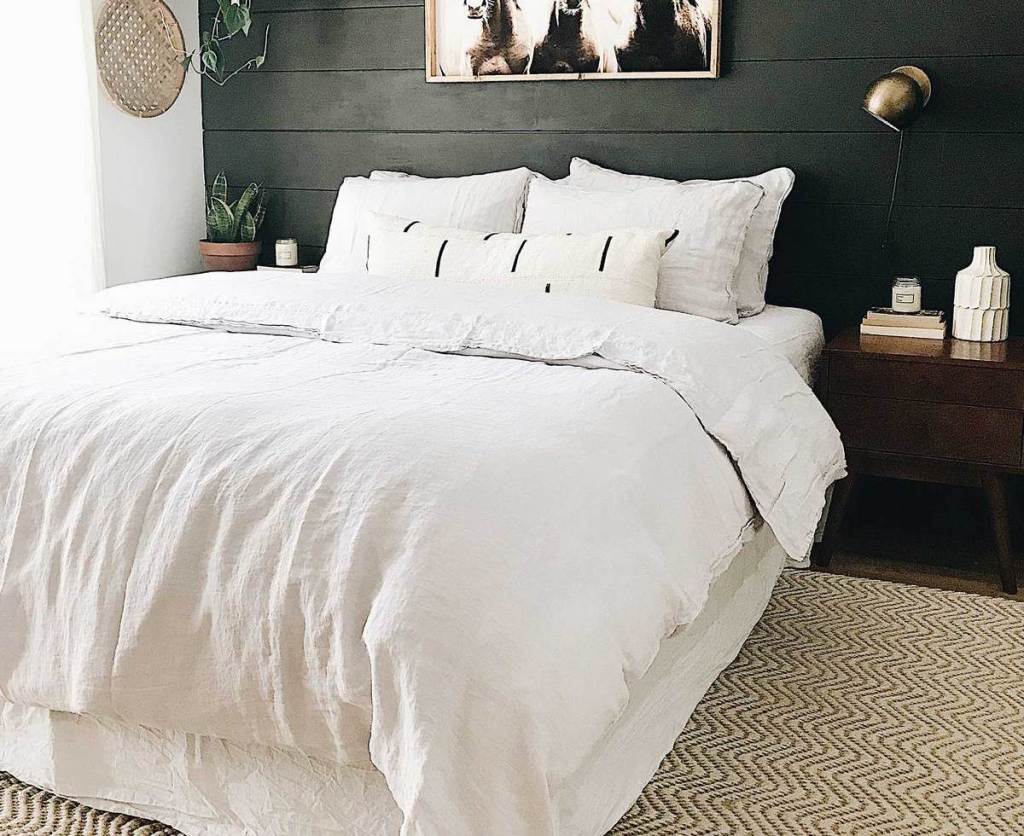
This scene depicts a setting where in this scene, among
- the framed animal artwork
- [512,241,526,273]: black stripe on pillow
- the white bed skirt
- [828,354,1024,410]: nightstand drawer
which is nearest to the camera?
the white bed skirt

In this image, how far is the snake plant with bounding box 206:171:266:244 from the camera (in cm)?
407

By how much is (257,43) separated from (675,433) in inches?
103

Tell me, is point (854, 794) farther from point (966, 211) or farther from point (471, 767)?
point (966, 211)

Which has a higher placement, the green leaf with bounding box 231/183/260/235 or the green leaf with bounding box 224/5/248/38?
the green leaf with bounding box 224/5/248/38

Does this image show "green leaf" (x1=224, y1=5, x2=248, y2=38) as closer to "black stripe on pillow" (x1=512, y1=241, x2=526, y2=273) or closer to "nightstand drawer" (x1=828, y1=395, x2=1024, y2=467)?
"black stripe on pillow" (x1=512, y1=241, x2=526, y2=273)

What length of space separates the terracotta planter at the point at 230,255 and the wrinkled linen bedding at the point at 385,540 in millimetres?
1746

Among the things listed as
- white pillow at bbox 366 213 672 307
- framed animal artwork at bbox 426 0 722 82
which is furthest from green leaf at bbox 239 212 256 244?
white pillow at bbox 366 213 672 307

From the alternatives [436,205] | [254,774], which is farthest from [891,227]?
[254,774]

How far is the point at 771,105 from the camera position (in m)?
3.39

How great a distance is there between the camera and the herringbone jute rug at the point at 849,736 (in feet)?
6.53

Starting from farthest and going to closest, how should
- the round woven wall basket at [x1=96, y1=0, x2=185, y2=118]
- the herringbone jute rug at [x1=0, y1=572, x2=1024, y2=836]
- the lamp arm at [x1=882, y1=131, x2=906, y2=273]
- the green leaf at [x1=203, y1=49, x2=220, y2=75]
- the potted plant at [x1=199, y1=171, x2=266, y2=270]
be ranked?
the potted plant at [x1=199, y1=171, x2=266, y2=270] < the green leaf at [x1=203, y1=49, x2=220, y2=75] < the round woven wall basket at [x1=96, y1=0, x2=185, y2=118] < the lamp arm at [x1=882, y1=131, x2=906, y2=273] < the herringbone jute rug at [x1=0, y1=572, x2=1024, y2=836]

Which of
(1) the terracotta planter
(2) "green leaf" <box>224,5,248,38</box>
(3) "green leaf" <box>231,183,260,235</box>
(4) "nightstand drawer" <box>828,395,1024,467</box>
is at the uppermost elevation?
(2) "green leaf" <box>224,5,248,38</box>

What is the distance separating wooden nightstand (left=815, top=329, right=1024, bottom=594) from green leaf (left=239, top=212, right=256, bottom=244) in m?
2.01

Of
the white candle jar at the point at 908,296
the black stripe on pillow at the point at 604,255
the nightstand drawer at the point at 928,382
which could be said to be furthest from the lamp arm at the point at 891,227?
the black stripe on pillow at the point at 604,255
